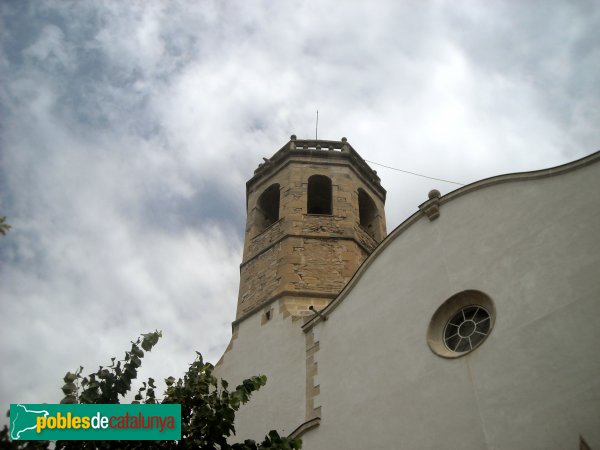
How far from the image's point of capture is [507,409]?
6387mm

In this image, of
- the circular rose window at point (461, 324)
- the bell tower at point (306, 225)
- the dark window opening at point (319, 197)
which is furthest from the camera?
the dark window opening at point (319, 197)

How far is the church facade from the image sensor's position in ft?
20.7

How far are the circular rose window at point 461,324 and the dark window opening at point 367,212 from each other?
278 inches

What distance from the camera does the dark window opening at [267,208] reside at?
15.2 m

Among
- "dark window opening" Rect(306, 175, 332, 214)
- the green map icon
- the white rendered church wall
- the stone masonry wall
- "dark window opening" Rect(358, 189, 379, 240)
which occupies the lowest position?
the green map icon

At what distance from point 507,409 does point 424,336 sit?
184cm

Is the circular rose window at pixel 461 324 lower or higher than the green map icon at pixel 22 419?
higher

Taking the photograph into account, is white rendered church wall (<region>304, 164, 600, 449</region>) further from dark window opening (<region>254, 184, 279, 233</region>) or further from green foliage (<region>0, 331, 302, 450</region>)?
dark window opening (<region>254, 184, 279, 233</region>)

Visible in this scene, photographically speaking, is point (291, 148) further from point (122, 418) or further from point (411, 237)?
point (122, 418)

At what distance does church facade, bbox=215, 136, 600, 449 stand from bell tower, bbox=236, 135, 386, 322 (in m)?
0.10

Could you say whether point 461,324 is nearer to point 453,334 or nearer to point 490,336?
point 453,334

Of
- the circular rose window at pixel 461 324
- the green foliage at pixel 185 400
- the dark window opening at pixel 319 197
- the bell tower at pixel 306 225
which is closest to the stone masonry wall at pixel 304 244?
the bell tower at pixel 306 225

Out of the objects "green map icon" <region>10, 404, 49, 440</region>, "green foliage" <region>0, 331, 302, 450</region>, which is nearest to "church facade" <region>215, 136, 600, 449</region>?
"green foliage" <region>0, 331, 302, 450</region>

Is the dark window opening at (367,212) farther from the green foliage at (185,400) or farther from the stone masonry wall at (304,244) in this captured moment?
the green foliage at (185,400)
